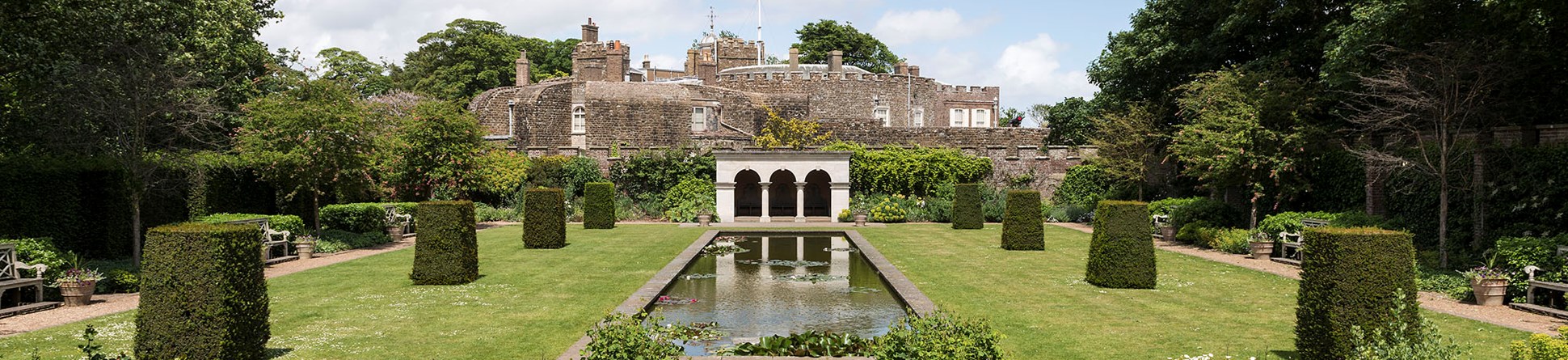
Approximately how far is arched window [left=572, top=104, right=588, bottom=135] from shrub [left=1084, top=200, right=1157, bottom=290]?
89.9ft

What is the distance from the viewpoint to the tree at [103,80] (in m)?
12.9

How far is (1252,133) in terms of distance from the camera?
60.7ft

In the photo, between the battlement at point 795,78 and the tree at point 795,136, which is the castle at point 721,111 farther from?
the tree at point 795,136

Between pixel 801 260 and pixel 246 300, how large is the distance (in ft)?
36.0

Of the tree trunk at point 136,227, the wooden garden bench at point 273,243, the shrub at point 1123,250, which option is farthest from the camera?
the wooden garden bench at point 273,243

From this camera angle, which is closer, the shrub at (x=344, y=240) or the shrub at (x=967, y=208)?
the shrub at (x=344, y=240)

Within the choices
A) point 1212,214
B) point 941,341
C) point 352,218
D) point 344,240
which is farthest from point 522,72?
point 941,341

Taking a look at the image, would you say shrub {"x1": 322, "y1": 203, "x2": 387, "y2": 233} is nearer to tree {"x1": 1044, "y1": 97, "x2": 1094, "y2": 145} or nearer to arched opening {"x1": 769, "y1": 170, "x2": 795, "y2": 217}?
Answer: arched opening {"x1": 769, "y1": 170, "x2": 795, "y2": 217}

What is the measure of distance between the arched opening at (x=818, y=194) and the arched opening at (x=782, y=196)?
0.60m

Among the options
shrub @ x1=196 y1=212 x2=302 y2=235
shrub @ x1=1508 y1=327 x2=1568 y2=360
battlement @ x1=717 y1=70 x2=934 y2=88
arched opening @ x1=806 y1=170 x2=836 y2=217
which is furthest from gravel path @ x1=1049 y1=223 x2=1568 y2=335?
battlement @ x1=717 y1=70 x2=934 y2=88

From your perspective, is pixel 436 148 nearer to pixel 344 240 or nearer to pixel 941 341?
pixel 344 240

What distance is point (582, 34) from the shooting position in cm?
4544

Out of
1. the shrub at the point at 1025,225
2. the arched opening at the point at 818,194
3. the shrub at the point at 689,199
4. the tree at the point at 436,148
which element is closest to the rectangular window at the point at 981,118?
the arched opening at the point at 818,194

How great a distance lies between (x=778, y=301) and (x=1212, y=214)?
12.5 metres
